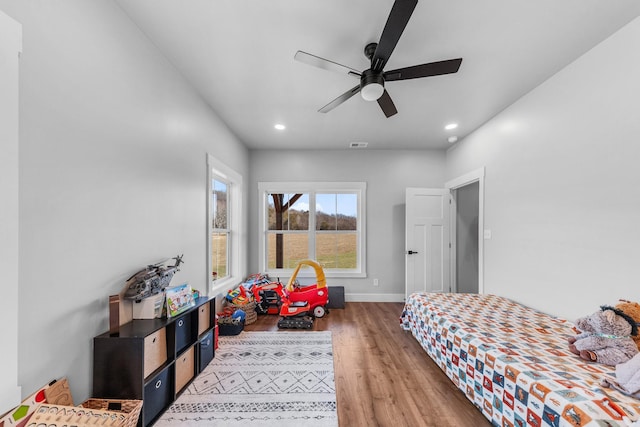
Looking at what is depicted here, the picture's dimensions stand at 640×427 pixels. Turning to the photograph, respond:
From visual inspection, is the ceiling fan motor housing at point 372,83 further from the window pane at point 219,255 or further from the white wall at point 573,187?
the window pane at point 219,255

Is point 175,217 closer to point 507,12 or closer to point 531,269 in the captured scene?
point 507,12

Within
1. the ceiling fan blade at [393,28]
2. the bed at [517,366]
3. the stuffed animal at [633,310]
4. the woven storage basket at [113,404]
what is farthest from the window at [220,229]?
the stuffed animal at [633,310]

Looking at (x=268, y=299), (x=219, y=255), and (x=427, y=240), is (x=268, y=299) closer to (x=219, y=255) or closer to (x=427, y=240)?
(x=219, y=255)

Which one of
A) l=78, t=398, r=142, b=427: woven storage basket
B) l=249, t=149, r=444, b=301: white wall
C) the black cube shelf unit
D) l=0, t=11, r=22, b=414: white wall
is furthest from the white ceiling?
l=78, t=398, r=142, b=427: woven storage basket

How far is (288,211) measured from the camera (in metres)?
4.71

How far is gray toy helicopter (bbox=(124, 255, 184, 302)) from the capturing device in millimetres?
1732

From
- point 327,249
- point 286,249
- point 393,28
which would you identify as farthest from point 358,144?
point 393,28

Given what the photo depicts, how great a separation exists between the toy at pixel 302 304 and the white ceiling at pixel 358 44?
2.19 metres

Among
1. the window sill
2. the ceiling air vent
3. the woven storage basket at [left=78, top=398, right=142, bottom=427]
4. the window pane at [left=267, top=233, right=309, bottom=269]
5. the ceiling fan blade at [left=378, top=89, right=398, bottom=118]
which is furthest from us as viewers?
the window pane at [left=267, top=233, right=309, bottom=269]

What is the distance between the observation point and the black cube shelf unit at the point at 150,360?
4.91 ft

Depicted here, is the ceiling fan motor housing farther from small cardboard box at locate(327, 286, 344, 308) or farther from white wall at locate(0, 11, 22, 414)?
small cardboard box at locate(327, 286, 344, 308)

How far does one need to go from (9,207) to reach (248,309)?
2686mm

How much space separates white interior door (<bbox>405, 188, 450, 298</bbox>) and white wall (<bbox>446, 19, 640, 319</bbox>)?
1.05 meters

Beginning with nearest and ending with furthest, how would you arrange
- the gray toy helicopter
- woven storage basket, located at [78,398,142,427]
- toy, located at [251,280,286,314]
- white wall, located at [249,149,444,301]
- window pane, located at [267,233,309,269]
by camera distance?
1. woven storage basket, located at [78,398,142,427]
2. the gray toy helicopter
3. toy, located at [251,280,286,314]
4. white wall, located at [249,149,444,301]
5. window pane, located at [267,233,309,269]
